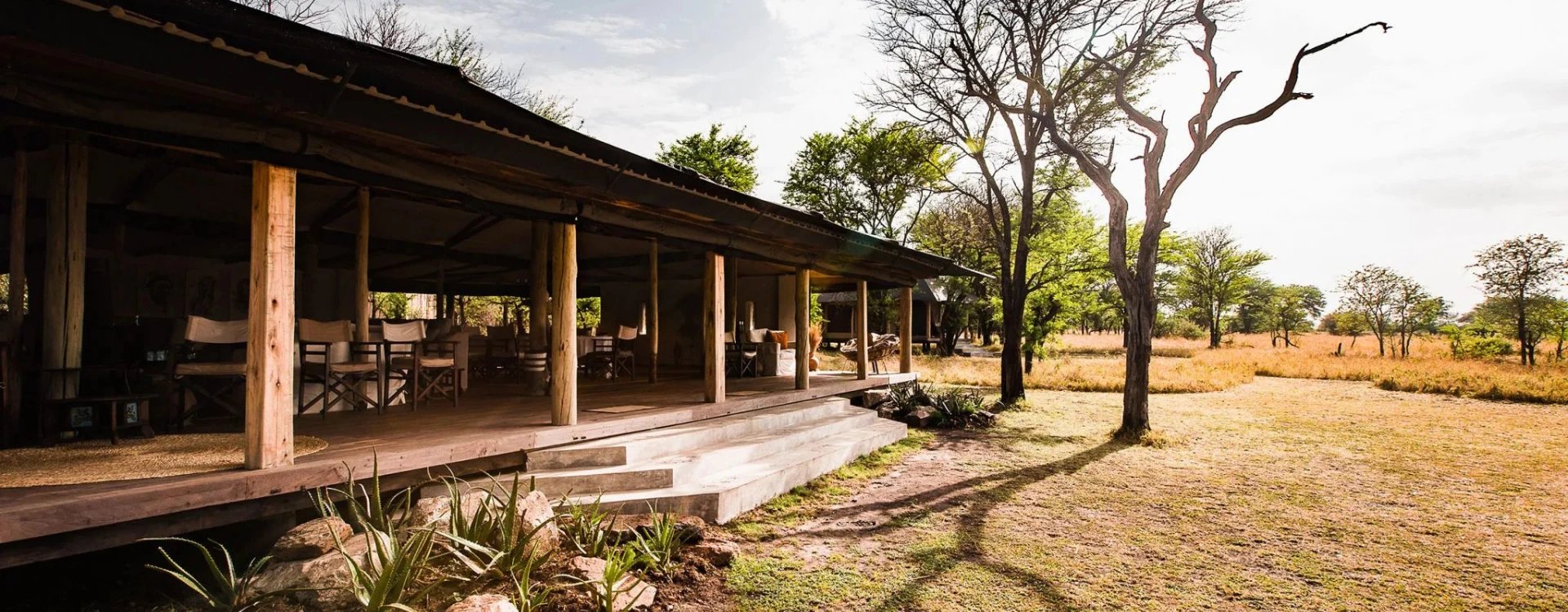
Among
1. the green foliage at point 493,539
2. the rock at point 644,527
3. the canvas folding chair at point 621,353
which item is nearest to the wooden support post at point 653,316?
the canvas folding chair at point 621,353

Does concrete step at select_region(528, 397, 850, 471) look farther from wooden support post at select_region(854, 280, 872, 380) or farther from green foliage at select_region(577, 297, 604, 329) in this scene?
green foliage at select_region(577, 297, 604, 329)

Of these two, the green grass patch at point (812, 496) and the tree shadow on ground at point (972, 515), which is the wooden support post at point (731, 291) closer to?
the green grass patch at point (812, 496)

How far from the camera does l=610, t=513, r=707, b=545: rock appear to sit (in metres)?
4.17

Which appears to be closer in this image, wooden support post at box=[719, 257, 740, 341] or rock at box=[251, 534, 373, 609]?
rock at box=[251, 534, 373, 609]

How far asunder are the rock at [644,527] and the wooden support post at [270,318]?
186 centimetres

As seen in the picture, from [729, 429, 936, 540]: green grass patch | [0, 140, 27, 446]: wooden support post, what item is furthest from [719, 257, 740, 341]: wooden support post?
[0, 140, 27, 446]: wooden support post

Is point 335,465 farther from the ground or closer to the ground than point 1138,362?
closer to the ground

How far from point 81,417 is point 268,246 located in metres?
2.52

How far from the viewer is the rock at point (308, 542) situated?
3242 millimetres

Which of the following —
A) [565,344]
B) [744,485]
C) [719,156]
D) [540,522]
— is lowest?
[744,485]

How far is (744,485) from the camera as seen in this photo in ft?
17.1

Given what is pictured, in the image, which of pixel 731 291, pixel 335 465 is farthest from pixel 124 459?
pixel 731 291

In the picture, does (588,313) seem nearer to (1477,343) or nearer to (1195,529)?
(1195,529)

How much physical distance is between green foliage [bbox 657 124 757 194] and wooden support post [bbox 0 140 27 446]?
20.6m
